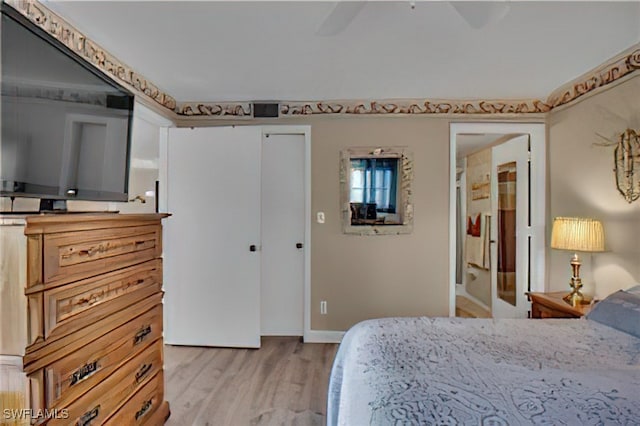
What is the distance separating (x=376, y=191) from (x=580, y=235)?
1.69 m

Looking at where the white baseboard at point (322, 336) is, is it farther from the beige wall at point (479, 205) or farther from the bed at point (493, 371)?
the beige wall at point (479, 205)

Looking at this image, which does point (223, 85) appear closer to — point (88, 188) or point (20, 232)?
point (88, 188)

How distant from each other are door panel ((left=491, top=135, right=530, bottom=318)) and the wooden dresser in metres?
3.42

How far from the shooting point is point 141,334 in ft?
6.33

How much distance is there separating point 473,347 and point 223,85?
2.73m

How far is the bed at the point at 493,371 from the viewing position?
1.02 meters

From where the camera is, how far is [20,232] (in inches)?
46.3

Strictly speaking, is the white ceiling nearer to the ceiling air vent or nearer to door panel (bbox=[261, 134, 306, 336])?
the ceiling air vent

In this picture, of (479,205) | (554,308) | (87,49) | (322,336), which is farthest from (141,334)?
(479,205)

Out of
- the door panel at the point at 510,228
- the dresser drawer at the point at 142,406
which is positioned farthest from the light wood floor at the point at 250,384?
the door panel at the point at 510,228

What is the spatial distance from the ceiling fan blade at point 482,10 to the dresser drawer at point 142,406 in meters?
2.40

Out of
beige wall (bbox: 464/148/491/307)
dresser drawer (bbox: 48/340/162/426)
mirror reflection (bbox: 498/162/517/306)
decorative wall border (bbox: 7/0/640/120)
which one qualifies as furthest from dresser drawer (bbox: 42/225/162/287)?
beige wall (bbox: 464/148/491/307)

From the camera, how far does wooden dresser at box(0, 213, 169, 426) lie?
1183 mm

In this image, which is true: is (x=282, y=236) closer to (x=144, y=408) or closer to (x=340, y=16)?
(x=144, y=408)
